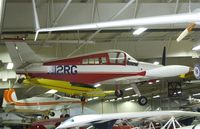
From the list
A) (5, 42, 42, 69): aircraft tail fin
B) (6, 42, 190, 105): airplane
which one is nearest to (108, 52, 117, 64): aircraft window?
(6, 42, 190, 105): airplane

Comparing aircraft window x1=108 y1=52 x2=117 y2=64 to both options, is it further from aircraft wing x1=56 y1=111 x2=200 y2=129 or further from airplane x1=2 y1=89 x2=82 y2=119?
airplane x1=2 y1=89 x2=82 y2=119

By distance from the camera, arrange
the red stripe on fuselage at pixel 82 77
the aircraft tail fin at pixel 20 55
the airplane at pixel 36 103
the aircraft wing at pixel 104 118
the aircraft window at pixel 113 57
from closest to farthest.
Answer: the aircraft wing at pixel 104 118
the red stripe on fuselage at pixel 82 77
the aircraft tail fin at pixel 20 55
the aircraft window at pixel 113 57
the airplane at pixel 36 103

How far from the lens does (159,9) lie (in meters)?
11.9

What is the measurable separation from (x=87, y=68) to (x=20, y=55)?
200 centimetres

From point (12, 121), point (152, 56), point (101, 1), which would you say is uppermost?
point (101, 1)

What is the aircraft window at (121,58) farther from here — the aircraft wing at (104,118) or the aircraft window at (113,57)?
the aircraft wing at (104,118)

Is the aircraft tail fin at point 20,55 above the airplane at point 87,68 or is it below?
above

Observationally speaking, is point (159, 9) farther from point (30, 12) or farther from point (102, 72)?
point (30, 12)

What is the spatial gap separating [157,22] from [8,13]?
577 cm

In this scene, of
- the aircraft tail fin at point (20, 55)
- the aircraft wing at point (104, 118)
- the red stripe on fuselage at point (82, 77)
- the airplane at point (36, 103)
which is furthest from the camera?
the airplane at point (36, 103)

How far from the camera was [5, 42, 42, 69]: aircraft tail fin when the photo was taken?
10789 mm

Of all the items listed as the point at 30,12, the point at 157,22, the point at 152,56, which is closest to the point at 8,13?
the point at 30,12

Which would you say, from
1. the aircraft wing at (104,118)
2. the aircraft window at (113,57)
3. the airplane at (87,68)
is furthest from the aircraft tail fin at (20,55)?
the aircraft wing at (104,118)

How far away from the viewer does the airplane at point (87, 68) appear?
35.0 feet
